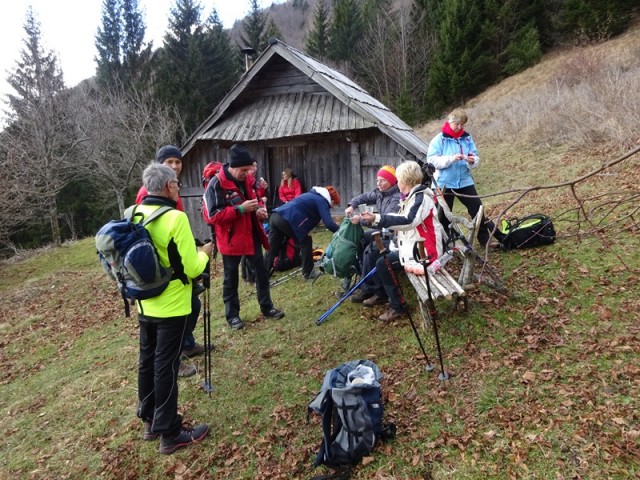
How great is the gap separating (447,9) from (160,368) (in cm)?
3316

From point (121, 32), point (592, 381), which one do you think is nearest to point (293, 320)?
point (592, 381)

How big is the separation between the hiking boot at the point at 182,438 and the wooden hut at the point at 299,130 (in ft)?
23.9

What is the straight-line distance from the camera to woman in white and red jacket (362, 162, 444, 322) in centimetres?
419

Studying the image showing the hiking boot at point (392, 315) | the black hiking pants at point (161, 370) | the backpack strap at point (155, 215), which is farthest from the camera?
the hiking boot at point (392, 315)

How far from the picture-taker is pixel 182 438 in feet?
11.6

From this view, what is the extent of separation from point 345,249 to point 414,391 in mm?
2087

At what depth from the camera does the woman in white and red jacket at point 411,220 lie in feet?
13.8

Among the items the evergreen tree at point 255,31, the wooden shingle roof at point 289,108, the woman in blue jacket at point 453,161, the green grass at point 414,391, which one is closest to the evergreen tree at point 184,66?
the evergreen tree at point 255,31

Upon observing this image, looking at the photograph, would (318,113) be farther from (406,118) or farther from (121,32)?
(121,32)

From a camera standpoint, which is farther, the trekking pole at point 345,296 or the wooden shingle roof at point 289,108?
the wooden shingle roof at point 289,108

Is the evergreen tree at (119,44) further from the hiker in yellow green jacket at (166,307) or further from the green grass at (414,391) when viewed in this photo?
the hiker in yellow green jacket at (166,307)

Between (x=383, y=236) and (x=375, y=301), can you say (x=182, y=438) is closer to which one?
(x=375, y=301)

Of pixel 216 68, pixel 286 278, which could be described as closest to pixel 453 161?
pixel 286 278

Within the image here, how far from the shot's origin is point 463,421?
10.7 ft
